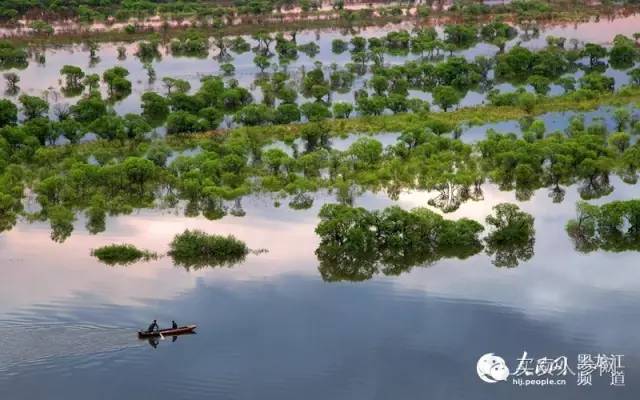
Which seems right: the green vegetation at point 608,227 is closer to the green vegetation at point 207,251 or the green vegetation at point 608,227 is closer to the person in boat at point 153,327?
the green vegetation at point 207,251

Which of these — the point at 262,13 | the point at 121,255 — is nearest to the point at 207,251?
the point at 121,255

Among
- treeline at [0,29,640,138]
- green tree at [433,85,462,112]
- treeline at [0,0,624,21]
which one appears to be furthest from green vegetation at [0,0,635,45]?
green tree at [433,85,462,112]

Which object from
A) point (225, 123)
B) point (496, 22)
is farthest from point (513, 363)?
point (496, 22)

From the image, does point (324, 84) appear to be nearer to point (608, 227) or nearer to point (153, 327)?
point (608, 227)

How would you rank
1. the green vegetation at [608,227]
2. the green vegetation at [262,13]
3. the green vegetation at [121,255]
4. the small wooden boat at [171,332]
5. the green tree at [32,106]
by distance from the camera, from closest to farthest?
the small wooden boat at [171,332], the green vegetation at [121,255], the green vegetation at [608,227], the green tree at [32,106], the green vegetation at [262,13]

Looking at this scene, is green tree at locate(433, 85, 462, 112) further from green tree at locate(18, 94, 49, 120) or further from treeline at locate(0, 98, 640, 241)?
green tree at locate(18, 94, 49, 120)

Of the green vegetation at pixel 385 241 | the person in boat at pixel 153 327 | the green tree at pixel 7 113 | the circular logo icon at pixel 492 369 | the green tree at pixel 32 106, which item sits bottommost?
the circular logo icon at pixel 492 369

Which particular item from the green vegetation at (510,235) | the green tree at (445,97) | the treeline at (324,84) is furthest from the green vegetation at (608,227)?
the green tree at (445,97)
